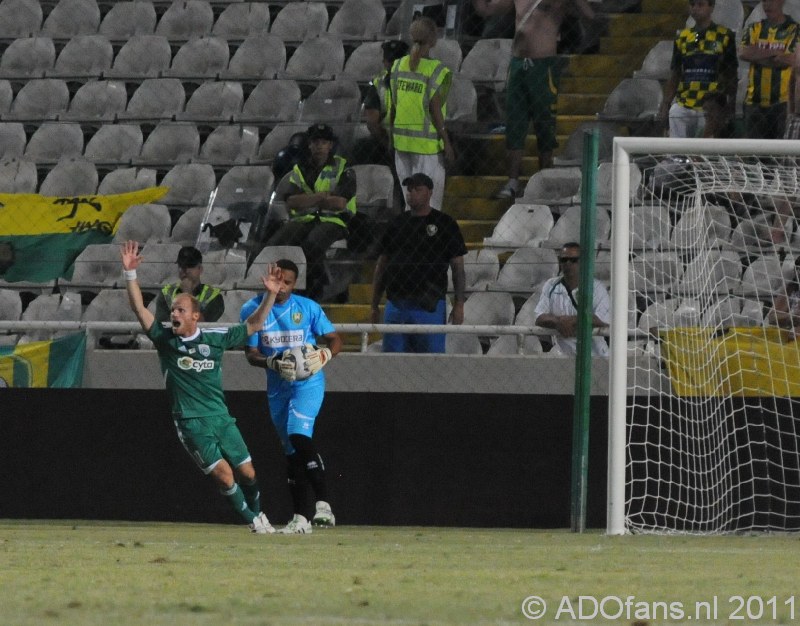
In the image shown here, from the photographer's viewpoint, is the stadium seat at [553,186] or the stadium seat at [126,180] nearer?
the stadium seat at [553,186]

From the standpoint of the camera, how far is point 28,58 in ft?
57.7

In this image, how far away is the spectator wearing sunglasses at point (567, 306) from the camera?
11.7 m

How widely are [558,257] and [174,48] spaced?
691 cm

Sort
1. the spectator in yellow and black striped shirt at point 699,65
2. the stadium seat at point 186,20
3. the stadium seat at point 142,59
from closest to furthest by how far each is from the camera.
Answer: the spectator in yellow and black striped shirt at point 699,65 → the stadium seat at point 142,59 → the stadium seat at point 186,20

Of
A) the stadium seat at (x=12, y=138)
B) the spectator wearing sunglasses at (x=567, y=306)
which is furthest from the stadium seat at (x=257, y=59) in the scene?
the spectator wearing sunglasses at (x=567, y=306)

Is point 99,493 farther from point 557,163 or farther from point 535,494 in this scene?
point 557,163

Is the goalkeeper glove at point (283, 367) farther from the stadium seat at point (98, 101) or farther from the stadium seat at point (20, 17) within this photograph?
the stadium seat at point (20, 17)

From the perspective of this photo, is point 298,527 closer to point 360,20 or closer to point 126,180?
point 126,180

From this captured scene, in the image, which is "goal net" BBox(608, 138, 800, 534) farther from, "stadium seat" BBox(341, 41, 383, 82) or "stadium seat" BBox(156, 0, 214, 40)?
"stadium seat" BBox(156, 0, 214, 40)

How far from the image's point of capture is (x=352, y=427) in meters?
11.8

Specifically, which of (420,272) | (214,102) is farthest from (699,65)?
(214,102)

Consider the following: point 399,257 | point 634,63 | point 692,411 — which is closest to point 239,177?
point 399,257

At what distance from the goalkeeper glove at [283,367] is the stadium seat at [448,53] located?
547 centimetres

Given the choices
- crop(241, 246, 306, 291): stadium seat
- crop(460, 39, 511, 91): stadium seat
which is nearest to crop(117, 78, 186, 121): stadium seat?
crop(460, 39, 511, 91): stadium seat
